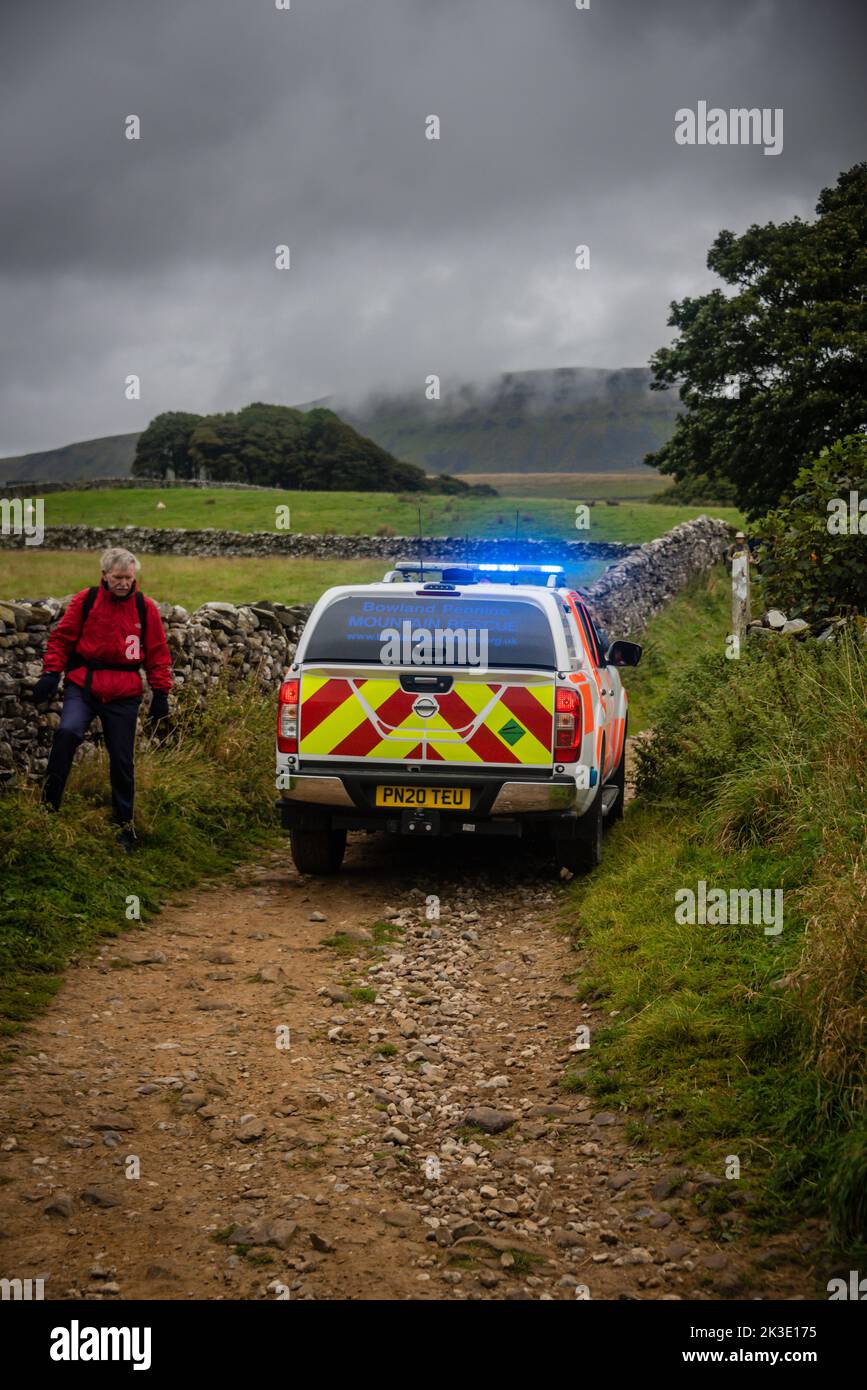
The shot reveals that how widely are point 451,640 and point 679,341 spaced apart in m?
26.6

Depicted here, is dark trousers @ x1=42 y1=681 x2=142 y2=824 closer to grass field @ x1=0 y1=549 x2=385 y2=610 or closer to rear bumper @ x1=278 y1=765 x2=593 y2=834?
rear bumper @ x1=278 y1=765 x2=593 y2=834

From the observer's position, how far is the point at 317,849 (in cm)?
831

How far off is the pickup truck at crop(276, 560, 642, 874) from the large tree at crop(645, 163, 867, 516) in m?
21.2

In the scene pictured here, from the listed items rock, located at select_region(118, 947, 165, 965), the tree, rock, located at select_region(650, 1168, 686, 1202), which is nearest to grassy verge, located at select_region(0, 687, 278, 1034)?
rock, located at select_region(118, 947, 165, 965)

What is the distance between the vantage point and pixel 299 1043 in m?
5.59

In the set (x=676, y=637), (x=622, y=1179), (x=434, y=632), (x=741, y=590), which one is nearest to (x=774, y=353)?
(x=676, y=637)

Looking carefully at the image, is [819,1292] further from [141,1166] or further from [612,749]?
[612,749]

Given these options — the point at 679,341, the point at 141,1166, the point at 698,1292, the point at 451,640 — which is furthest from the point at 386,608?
the point at 679,341

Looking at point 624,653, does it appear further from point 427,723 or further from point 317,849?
point 317,849

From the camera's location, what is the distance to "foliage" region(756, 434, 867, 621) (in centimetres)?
993

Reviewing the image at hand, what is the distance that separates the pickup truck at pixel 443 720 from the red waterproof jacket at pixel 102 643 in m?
1.15

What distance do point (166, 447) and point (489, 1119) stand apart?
10904 centimetres

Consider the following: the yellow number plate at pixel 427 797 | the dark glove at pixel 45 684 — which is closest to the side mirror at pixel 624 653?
the yellow number plate at pixel 427 797

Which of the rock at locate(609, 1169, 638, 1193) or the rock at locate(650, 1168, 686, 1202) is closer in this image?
the rock at locate(650, 1168, 686, 1202)
